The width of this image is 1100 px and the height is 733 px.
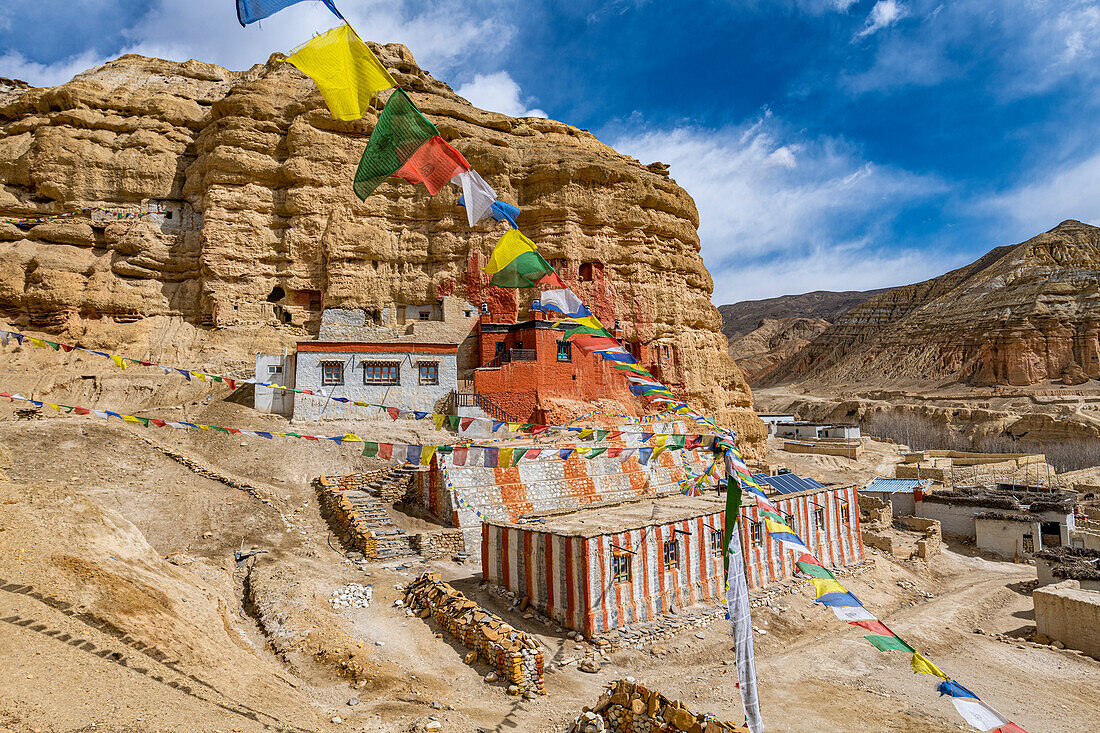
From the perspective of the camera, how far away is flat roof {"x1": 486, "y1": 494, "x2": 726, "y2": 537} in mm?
14852

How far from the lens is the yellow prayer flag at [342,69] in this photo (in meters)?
7.53

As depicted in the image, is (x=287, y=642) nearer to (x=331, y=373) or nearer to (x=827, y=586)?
(x=827, y=586)

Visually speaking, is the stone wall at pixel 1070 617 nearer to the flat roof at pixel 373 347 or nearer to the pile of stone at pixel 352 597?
the pile of stone at pixel 352 597

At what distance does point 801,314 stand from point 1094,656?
7674 inches

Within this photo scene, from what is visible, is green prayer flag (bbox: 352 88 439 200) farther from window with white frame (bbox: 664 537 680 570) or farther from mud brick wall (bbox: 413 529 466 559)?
mud brick wall (bbox: 413 529 466 559)

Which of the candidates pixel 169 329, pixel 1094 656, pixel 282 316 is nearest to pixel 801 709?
pixel 1094 656

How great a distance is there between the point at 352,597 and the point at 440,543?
395 centimetres

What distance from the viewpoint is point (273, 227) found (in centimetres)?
3756

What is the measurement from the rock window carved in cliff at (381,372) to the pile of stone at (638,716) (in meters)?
21.3

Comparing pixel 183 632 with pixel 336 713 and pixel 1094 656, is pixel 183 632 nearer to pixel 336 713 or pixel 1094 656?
pixel 336 713

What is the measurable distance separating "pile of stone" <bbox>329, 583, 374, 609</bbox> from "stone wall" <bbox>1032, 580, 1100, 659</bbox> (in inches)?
707

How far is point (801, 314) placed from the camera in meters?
196

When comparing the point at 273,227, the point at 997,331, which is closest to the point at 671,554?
the point at 273,227

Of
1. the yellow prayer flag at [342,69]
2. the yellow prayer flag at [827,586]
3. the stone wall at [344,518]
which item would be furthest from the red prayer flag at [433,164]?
the stone wall at [344,518]
